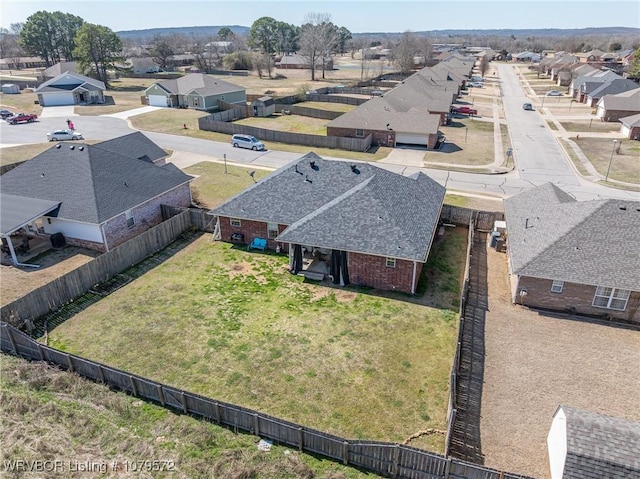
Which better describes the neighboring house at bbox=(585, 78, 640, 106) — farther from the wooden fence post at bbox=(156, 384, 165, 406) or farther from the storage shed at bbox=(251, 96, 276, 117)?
the wooden fence post at bbox=(156, 384, 165, 406)

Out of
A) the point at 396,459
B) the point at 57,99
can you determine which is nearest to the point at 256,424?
the point at 396,459

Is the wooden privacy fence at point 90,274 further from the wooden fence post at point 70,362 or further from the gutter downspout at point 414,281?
the gutter downspout at point 414,281

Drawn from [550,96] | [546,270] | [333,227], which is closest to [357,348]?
[333,227]

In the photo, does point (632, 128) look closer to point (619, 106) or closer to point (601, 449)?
Answer: point (619, 106)

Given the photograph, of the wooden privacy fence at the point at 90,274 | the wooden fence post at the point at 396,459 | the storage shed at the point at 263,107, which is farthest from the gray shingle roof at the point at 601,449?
the storage shed at the point at 263,107

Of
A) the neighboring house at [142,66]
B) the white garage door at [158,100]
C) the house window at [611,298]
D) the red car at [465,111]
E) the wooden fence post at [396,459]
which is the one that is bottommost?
the wooden fence post at [396,459]
